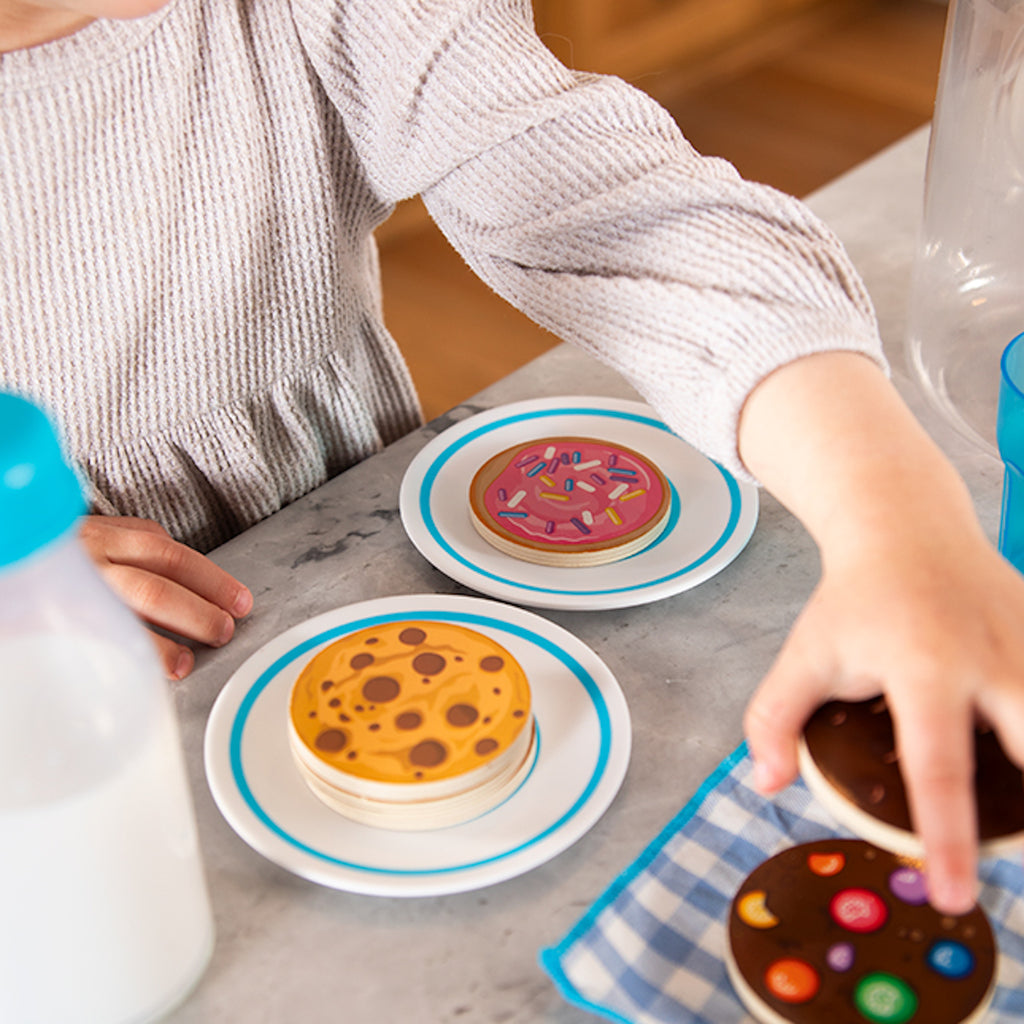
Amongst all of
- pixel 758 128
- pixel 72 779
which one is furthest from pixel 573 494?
pixel 758 128

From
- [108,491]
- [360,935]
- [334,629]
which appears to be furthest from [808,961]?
[108,491]

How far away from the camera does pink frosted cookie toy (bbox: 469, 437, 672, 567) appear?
2.15 feet

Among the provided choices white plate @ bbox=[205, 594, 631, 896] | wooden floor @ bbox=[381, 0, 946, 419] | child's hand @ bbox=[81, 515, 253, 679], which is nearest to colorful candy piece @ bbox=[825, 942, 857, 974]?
white plate @ bbox=[205, 594, 631, 896]

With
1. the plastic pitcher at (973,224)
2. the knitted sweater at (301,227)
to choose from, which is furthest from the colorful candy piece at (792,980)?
the plastic pitcher at (973,224)

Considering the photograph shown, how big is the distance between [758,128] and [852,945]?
2.72 m

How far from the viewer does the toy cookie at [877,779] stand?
39cm

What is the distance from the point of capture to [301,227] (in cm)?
81

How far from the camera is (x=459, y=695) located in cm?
51

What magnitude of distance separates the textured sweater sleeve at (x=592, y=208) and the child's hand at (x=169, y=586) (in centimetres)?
26

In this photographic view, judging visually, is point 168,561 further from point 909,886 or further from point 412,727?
point 909,886

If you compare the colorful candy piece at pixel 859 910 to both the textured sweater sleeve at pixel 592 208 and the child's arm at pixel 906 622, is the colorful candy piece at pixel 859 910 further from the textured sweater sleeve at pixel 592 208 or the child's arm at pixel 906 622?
the textured sweater sleeve at pixel 592 208

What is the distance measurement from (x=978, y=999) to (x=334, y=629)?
336 millimetres

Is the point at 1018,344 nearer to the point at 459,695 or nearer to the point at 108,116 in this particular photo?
the point at 459,695

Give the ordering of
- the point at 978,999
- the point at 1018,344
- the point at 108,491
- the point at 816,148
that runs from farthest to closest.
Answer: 1. the point at 816,148
2. the point at 108,491
3. the point at 1018,344
4. the point at 978,999
